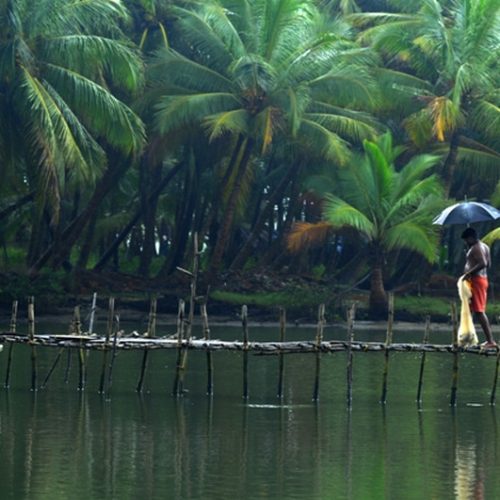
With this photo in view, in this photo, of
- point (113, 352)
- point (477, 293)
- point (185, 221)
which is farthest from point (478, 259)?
point (185, 221)

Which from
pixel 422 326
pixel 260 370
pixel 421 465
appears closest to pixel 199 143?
pixel 422 326

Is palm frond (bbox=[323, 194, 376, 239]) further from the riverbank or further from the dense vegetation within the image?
the riverbank

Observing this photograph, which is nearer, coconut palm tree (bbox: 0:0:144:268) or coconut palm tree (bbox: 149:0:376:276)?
coconut palm tree (bbox: 0:0:144:268)

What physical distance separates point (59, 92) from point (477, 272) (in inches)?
630

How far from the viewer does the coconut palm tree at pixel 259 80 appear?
36.7 m

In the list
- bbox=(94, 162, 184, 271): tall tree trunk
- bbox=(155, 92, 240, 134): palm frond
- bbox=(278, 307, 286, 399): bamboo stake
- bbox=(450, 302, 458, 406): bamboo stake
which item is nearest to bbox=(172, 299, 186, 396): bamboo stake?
bbox=(278, 307, 286, 399): bamboo stake

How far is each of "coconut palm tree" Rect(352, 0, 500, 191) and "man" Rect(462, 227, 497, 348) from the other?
17.3m

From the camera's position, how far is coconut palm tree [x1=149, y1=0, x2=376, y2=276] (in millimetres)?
36688

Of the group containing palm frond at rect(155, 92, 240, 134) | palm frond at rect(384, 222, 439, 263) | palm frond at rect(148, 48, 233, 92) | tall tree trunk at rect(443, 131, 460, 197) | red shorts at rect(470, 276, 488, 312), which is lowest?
red shorts at rect(470, 276, 488, 312)

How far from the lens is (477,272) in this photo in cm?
1984

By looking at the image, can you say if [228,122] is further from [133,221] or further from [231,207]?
[133,221]

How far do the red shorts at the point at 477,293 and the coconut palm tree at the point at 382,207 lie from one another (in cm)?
1749

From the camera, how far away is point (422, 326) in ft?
127

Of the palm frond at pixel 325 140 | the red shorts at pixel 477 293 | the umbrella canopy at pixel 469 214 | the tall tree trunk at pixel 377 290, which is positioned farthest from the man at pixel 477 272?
the tall tree trunk at pixel 377 290
